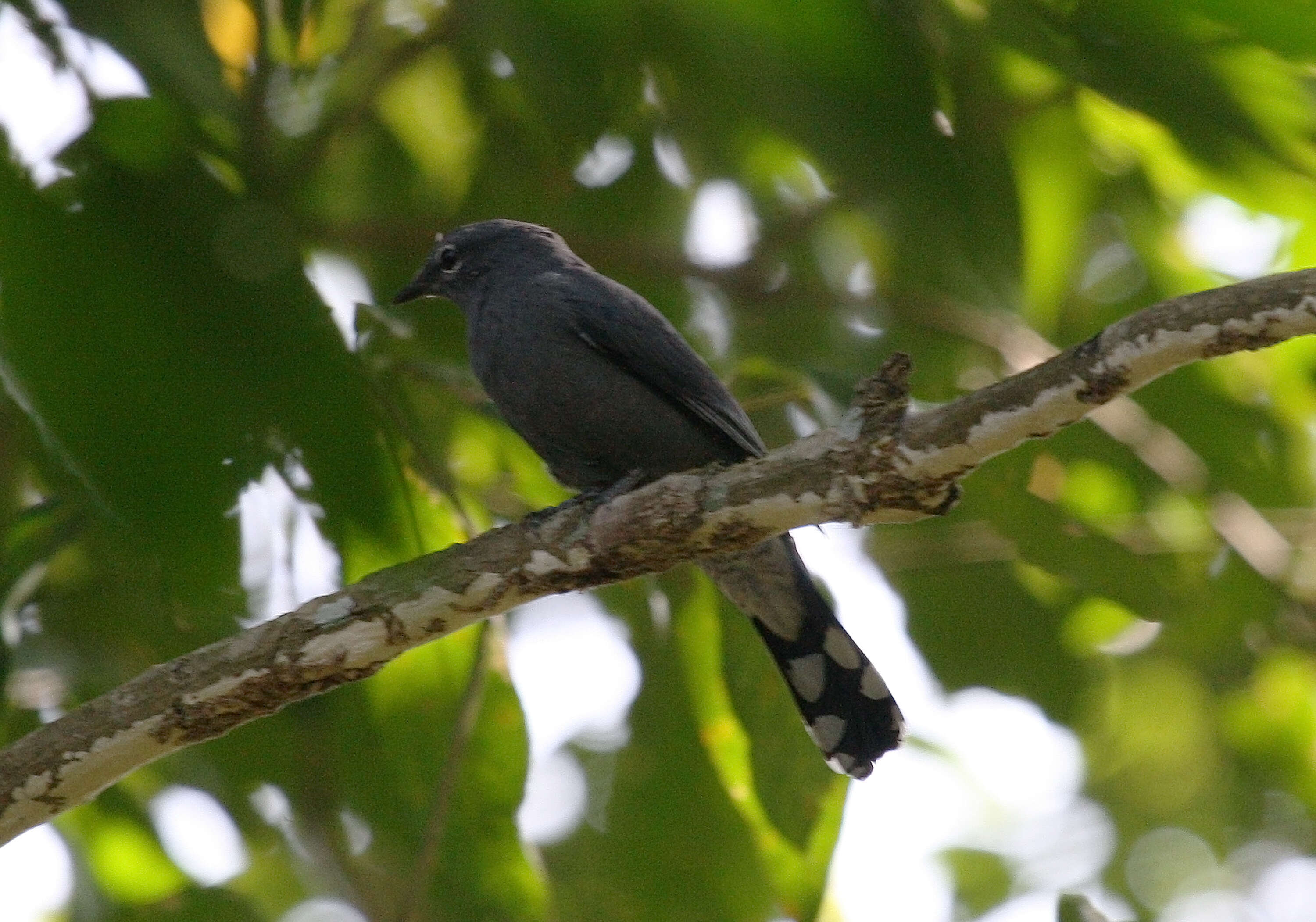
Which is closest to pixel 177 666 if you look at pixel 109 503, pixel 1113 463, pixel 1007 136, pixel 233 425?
pixel 109 503

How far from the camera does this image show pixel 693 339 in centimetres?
580

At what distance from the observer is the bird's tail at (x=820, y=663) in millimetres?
4848

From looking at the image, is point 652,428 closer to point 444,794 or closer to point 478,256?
point 478,256

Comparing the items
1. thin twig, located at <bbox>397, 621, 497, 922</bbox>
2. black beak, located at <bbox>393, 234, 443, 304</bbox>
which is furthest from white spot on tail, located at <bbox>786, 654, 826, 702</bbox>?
black beak, located at <bbox>393, 234, 443, 304</bbox>

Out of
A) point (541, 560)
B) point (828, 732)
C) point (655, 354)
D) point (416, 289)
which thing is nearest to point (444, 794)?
point (828, 732)

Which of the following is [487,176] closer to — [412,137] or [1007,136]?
[412,137]

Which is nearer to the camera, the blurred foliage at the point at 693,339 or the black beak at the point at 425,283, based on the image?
the blurred foliage at the point at 693,339

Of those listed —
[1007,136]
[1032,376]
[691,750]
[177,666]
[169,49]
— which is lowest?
[1032,376]

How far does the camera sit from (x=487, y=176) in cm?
631

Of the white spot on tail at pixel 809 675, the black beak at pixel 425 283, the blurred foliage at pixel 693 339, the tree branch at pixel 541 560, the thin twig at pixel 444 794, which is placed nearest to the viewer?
the tree branch at pixel 541 560

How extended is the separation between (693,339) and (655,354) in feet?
3.34

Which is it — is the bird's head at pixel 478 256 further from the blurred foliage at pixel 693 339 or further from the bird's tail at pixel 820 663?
the bird's tail at pixel 820 663

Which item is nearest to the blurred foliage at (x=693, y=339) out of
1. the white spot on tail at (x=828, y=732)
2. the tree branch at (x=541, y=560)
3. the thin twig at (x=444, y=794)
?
the thin twig at (x=444, y=794)

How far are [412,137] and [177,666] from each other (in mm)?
3512
